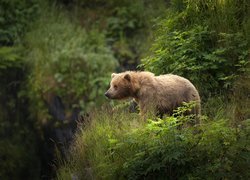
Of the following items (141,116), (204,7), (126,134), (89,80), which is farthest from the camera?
(89,80)

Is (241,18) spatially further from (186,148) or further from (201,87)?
(186,148)

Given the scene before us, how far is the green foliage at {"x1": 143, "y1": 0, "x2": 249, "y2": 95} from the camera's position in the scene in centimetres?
852

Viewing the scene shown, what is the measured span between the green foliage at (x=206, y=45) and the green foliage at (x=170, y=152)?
193 cm

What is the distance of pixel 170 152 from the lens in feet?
19.4

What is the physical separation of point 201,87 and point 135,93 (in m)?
1.29

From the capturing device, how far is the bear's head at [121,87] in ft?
25.9

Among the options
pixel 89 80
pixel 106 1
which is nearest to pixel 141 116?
pixel 89 80

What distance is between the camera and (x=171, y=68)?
8.77 meters

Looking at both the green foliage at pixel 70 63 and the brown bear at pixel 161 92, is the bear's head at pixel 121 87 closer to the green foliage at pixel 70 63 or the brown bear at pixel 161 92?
the brown bear at pixel 161 92

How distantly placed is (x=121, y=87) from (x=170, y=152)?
227 cm

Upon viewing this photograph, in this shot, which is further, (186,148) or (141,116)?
(141,116)

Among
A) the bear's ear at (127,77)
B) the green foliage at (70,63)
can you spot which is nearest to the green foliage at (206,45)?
the bear's ear at (127,77)

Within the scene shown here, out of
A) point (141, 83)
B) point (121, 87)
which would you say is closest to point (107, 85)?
point (121, 87)

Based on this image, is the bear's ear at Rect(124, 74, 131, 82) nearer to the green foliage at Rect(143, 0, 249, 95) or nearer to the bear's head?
the bear's head
